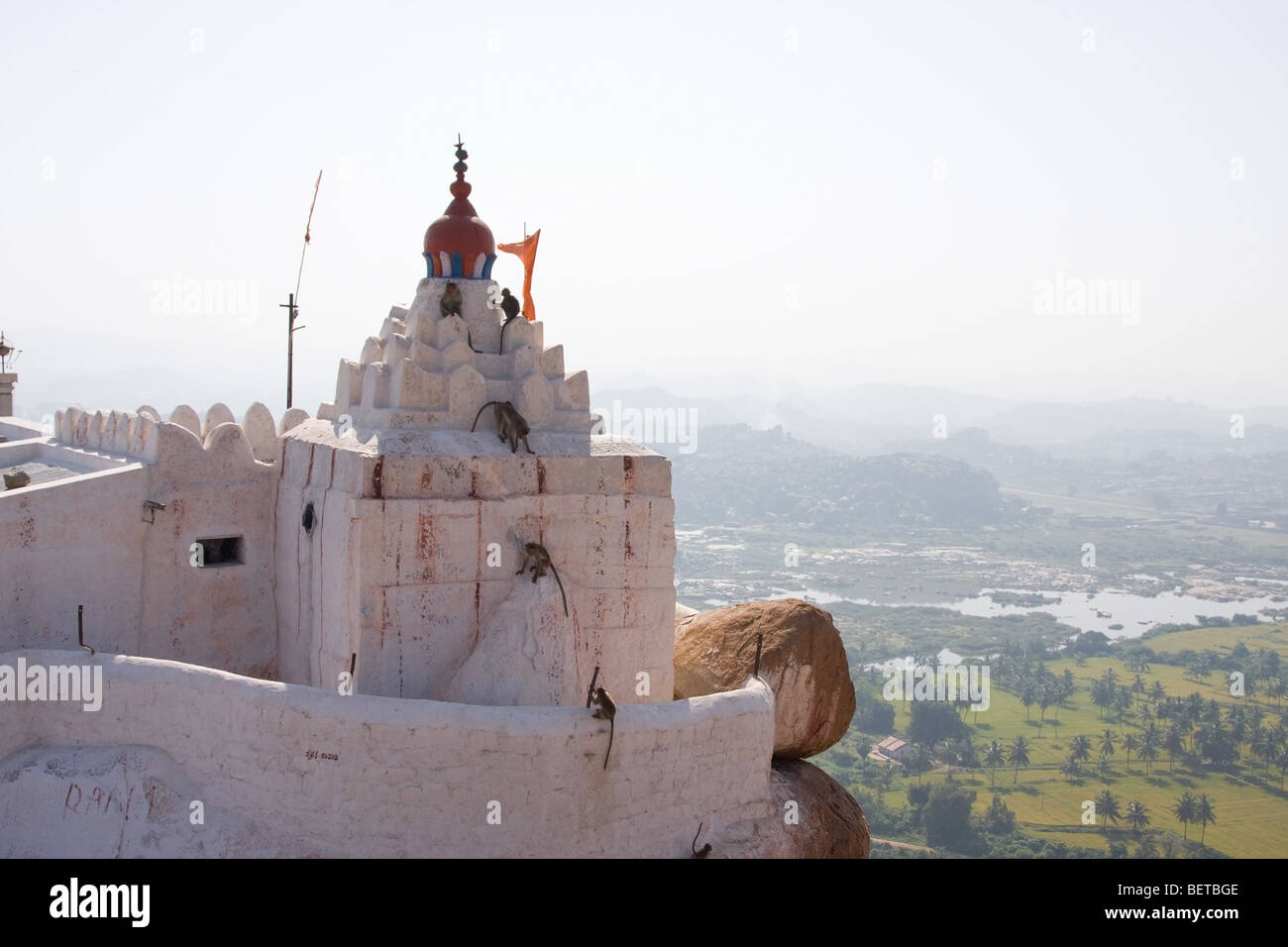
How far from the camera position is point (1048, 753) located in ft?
298

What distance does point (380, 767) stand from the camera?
1170cm

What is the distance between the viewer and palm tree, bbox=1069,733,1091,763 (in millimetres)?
86644

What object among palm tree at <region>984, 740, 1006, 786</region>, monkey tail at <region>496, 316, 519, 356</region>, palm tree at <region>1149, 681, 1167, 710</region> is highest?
monkey tail at <region>496, 316, 519, 356</region>

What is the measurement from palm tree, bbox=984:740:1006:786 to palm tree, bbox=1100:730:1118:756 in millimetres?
7079

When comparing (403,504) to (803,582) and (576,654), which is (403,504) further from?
(803,582)

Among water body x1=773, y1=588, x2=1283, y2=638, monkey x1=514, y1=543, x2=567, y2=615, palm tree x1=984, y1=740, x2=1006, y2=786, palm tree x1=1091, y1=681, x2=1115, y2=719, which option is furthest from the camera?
water body x1=773, y1=588, x2=1283, y2=638

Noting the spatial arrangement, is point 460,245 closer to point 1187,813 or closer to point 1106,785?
point 1187,813

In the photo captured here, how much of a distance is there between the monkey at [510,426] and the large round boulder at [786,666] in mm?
4049

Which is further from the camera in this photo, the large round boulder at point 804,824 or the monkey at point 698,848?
the large round boulder at point 804,824

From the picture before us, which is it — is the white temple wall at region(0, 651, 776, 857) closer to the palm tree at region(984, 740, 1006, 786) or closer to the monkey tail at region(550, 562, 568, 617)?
the monkey tail at region(550, 562, 568, 617)

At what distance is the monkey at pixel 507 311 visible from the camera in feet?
50.9

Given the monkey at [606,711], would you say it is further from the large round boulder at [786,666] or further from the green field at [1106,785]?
the green field at [1106,785]

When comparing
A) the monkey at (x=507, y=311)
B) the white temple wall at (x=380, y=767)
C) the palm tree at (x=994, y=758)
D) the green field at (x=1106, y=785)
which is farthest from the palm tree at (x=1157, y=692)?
the white temple wall at (x=380, y=767)

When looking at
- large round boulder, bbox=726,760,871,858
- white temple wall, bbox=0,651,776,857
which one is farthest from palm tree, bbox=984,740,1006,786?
white temple wall, bbox=0,651,776,857
